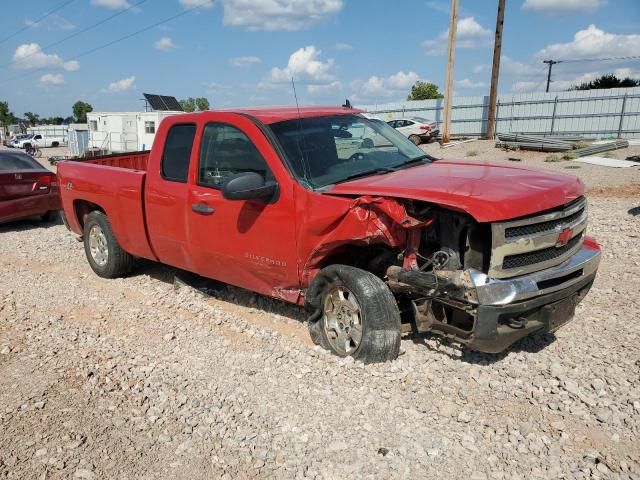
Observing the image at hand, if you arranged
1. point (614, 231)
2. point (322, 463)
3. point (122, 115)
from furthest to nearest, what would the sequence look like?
point (122, 115)
point (614, 231)
point (322, 463)

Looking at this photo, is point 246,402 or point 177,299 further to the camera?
point 177,299

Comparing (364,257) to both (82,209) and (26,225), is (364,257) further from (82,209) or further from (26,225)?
(26,225)

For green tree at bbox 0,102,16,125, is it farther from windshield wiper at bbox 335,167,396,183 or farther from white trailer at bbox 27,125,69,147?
windshield wiper at bbox 335,167,396,183

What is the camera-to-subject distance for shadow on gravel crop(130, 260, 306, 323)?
17.5ft

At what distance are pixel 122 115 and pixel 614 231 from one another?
31795mm

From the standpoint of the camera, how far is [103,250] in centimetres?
666

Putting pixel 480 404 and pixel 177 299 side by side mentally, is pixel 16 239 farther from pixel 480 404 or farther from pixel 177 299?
pixel 480 404

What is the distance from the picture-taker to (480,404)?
3.55m

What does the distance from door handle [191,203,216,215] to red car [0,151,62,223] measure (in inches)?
250

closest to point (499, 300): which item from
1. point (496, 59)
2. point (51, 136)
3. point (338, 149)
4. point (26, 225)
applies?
point (338, 149)

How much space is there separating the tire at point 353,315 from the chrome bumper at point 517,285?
0.64 m

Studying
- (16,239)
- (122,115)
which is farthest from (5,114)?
(16,239)

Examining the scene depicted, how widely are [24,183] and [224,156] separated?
22.2 ft

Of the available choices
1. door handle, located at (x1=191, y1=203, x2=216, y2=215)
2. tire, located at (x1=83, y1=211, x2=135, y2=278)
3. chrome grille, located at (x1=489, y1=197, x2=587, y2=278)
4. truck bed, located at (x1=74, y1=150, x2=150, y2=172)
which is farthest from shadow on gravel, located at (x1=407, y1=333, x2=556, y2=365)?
truck bed, located at (x1=74, y1=150, x2=150, y2=172)
